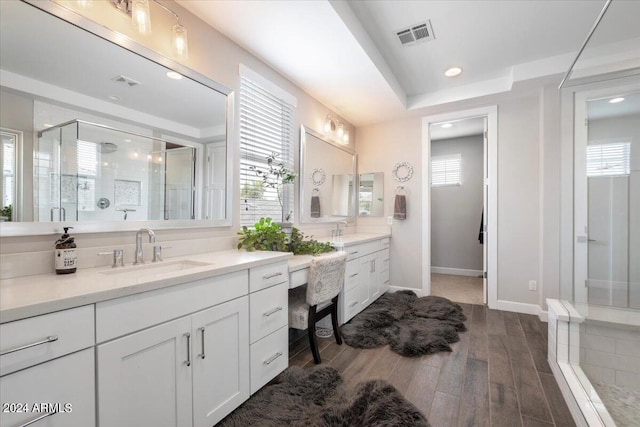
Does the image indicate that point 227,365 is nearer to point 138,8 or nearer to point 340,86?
point 138,8

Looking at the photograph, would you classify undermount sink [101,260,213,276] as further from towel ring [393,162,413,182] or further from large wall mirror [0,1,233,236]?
towel ring [393,162,413,182]

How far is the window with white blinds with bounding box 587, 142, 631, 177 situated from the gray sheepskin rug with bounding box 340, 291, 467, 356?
5.90 feet

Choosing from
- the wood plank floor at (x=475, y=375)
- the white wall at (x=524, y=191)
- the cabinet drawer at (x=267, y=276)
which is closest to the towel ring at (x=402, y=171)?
the white wall at (x=524, y=191)

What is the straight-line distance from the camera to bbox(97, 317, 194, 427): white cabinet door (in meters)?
0.97

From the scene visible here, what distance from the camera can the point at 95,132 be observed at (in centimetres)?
141

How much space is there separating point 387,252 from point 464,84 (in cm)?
240

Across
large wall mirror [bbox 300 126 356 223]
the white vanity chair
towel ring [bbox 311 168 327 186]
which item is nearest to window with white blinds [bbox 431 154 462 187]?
large wall mirror [bbox 300 126 356 223]

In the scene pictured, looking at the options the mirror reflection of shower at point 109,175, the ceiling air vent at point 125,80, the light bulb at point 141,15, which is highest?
the light bulb at point 141,15

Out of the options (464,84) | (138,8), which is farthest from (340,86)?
(138,8)

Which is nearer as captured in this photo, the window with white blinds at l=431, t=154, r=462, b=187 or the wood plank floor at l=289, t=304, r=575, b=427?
the wood plank floor at l=289, t=304, r=575, b=427

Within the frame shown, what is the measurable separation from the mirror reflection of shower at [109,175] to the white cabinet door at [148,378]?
743 millimetres

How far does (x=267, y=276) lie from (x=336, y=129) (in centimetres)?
255

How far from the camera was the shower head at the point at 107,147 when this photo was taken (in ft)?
4.69

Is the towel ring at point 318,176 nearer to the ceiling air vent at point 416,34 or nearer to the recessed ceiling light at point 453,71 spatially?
the ceiling air vent at point 416,34
